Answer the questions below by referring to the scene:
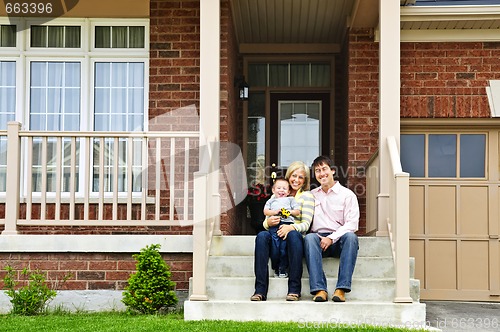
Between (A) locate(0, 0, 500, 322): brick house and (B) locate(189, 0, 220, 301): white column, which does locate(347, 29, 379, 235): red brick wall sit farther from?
(B) locate(189, 0, 220, 301): white column

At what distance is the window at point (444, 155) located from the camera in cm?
966

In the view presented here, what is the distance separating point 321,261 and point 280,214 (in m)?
0.61

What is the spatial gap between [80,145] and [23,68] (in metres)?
1.14

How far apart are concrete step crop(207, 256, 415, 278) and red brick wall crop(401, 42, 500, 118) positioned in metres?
2.66

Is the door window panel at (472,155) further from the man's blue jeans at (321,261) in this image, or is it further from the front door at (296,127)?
the man's blue jeans at (321,261)

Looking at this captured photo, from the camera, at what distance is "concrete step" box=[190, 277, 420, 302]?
23.3 feet

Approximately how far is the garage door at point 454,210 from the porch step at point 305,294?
2042 mm

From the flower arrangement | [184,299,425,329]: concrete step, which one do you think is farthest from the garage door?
[184,299,425,329]: concrete step

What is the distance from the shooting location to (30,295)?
24.8 ft

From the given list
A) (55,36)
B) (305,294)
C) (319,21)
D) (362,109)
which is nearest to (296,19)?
(319,21)

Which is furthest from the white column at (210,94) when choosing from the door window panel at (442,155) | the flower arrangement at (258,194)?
the door window panel at (442,155)

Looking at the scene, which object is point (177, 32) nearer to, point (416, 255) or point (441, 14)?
point (441, 14)

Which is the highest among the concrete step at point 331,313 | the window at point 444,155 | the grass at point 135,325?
the window at point 444,155

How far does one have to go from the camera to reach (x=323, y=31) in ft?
35.0
